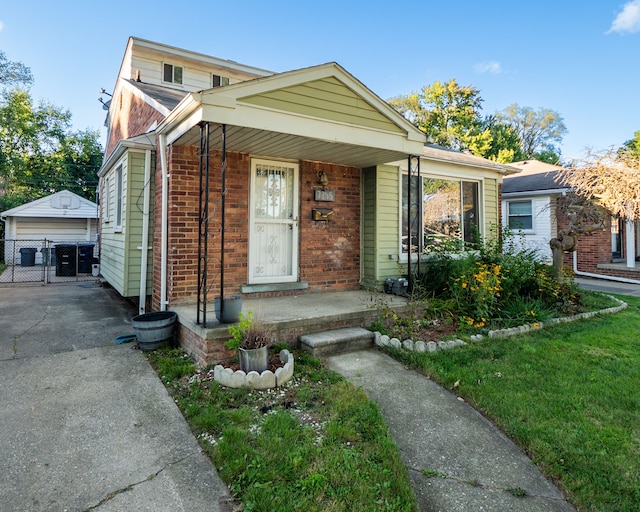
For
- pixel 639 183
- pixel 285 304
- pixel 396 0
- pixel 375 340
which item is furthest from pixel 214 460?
pixel 396 0

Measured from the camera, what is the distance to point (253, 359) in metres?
3.52

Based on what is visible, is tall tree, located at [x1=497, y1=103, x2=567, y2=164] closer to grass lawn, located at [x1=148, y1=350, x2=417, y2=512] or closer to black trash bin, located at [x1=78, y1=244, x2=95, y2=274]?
black trash bin, located at [x1=78, y1=244, x2=95, y2=274]

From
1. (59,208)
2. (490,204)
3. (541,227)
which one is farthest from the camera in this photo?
(59,208)

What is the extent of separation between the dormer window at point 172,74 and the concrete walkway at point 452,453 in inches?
386

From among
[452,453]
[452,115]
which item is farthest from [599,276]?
[452,115]

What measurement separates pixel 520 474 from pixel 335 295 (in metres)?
3.92

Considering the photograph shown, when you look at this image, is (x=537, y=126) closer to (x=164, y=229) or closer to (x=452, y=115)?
(x=452, y=115)

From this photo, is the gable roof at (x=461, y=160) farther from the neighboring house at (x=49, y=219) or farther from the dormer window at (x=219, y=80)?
the neighboring house at (x=49, y=219)

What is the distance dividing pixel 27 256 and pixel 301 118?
600 inches

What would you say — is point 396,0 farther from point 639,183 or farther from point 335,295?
point 335,295

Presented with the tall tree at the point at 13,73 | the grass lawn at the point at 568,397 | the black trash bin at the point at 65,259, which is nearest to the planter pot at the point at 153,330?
the grass lawn at the point at 568,397

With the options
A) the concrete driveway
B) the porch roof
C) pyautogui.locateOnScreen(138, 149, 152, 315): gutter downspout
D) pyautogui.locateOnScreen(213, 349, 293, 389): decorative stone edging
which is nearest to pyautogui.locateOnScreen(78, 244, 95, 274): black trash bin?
pyautogui.locateOnScreen(138, 149, 152, 315): gutter downspout

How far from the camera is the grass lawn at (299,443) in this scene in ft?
6.66

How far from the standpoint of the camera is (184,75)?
10477 mm
